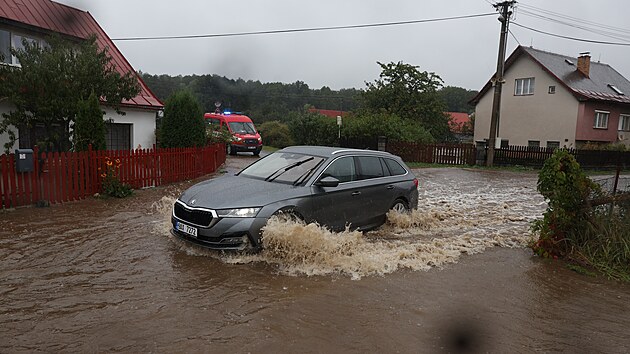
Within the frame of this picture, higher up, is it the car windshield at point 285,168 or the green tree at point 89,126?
the green tree at point 89,126

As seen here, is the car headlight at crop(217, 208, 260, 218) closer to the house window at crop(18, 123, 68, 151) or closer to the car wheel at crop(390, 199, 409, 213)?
the car wheel at crop(390, 199, 409, 213)

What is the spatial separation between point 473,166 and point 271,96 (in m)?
48.7

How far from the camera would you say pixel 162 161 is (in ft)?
41.0

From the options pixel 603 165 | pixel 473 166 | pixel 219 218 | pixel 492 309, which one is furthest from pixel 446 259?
pixel 603 165

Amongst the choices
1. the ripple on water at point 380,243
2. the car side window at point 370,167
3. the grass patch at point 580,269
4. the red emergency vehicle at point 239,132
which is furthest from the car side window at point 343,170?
the red emergency vehicle at point 239,132

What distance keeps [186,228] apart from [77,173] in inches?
205

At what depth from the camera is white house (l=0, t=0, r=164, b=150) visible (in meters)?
13.3

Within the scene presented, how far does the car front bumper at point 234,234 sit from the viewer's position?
219 inches

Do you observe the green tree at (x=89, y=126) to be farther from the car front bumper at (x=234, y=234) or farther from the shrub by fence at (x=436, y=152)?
the shrub by fence at (x=436, y=152)

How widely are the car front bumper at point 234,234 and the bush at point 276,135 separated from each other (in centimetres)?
3402

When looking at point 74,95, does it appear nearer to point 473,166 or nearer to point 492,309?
→ point 492,309

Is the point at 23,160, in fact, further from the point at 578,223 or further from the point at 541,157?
the point at 541,157

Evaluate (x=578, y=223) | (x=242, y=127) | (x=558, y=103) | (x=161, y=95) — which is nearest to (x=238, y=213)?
(x=578, y=223)

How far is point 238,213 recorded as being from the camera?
5.61 m
